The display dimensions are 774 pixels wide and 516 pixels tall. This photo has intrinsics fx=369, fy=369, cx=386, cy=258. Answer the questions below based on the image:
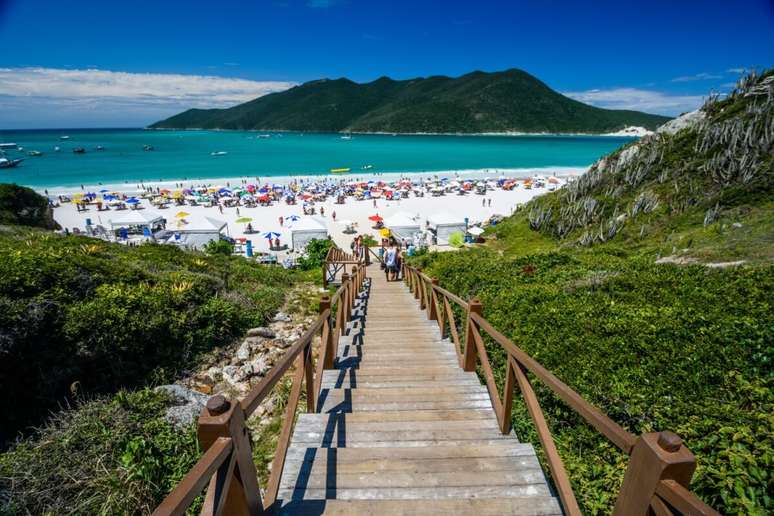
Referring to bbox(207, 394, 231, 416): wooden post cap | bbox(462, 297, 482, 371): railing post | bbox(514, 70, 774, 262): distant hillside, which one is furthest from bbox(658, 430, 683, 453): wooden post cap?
bbox(514, 70, 774, 262): distant hillside

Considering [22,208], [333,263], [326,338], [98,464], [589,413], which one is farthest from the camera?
[22,208]

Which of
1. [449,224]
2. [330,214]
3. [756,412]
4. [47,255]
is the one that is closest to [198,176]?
[330,214]

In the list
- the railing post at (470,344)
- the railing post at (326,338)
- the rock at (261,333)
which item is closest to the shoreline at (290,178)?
the rock at (261,333)

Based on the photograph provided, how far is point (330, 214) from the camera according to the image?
37000 mm

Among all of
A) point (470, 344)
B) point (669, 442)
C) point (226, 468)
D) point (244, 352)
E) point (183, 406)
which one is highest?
point (669, 442)

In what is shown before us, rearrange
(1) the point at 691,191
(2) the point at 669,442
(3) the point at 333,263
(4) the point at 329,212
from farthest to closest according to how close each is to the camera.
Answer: (4) the point at 329,212 < (1) the point at 691,191 < (3) the point at 333,263 < (2) the point at 669,442

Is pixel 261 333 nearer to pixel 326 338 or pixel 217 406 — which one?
pixel 326 338

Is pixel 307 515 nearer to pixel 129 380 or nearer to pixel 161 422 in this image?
pixel 161 422

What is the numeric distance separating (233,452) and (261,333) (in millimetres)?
7142

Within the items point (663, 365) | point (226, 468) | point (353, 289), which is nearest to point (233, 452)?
point (226, 468)

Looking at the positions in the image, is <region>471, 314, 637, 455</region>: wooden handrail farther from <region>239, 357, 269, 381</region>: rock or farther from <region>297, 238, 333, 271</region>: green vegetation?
<region>297, 238, 333, 271</region>: green vegetation

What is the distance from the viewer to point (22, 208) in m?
17.5

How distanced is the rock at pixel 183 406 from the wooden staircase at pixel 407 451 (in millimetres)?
2057

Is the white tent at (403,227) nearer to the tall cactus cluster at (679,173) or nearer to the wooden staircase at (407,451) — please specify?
the tall cactus cluster at (679,173)
